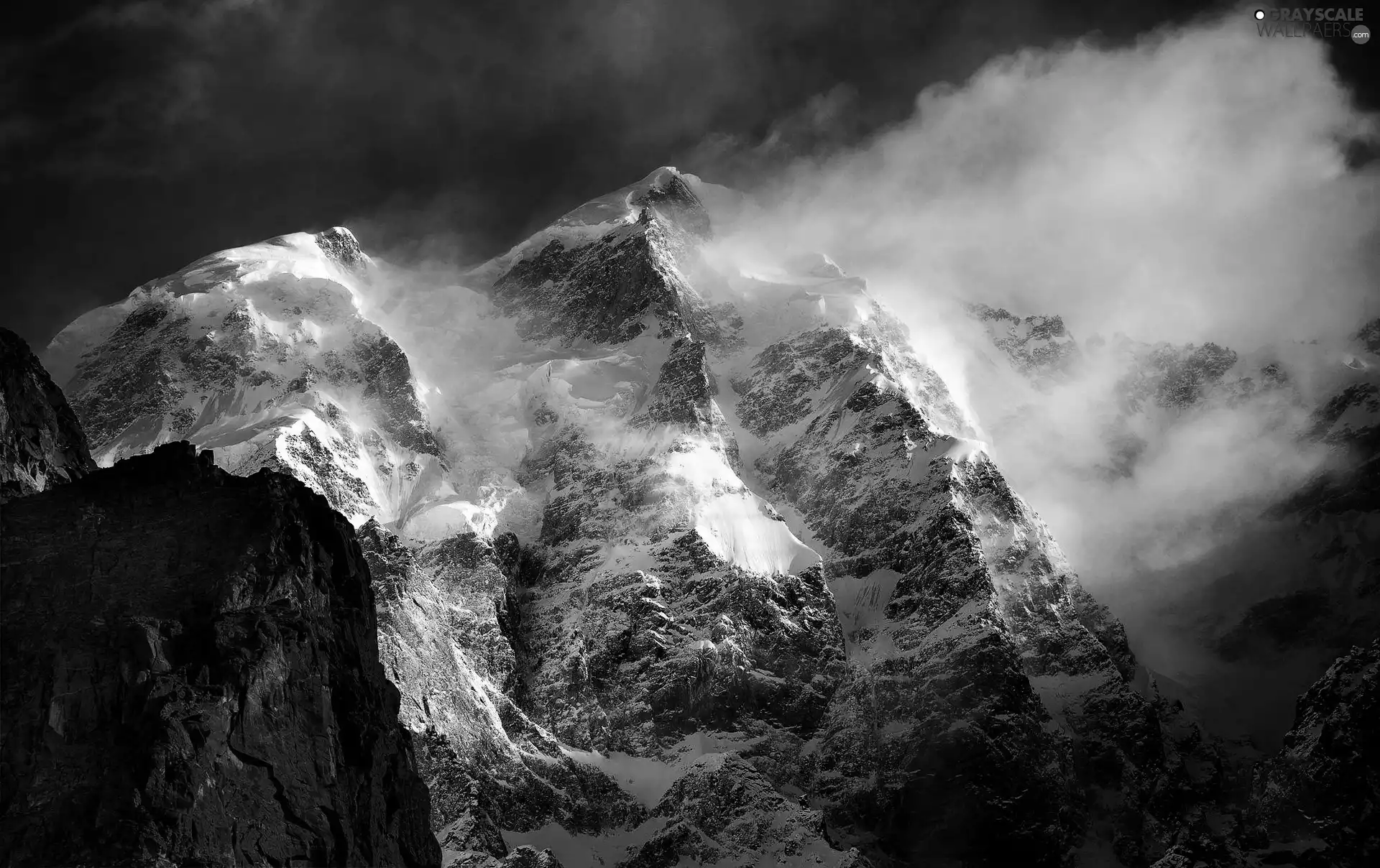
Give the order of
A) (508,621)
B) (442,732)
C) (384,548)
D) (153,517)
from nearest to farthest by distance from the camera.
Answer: (153,517), (442,732), (384,548), (508,621)

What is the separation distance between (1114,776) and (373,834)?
136440 mm

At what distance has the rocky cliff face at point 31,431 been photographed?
8175 centimetres

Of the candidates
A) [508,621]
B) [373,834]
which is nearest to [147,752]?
[373,834]

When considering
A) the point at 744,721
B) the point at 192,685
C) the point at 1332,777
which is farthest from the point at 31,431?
the point at 744,721

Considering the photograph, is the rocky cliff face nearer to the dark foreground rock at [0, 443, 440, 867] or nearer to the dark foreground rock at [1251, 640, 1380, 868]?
the dark foreground rock at [0, 443, 440, 867]

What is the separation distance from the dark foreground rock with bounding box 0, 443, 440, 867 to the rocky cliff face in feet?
18.9

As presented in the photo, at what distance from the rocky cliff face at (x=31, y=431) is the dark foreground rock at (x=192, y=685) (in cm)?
577

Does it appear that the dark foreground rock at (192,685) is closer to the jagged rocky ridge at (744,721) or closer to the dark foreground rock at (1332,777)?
the jagged rocky ridge at (744,721)

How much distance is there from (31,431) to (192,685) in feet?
77.8

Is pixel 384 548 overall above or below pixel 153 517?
above

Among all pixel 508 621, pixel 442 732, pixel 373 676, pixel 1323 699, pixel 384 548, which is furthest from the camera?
pixel 508 621

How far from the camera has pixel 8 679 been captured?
6694cm

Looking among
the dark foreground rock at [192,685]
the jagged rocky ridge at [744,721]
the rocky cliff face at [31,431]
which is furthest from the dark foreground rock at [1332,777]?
the rocky cliff face at [31,431]

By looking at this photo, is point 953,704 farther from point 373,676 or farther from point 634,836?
point 373,676
